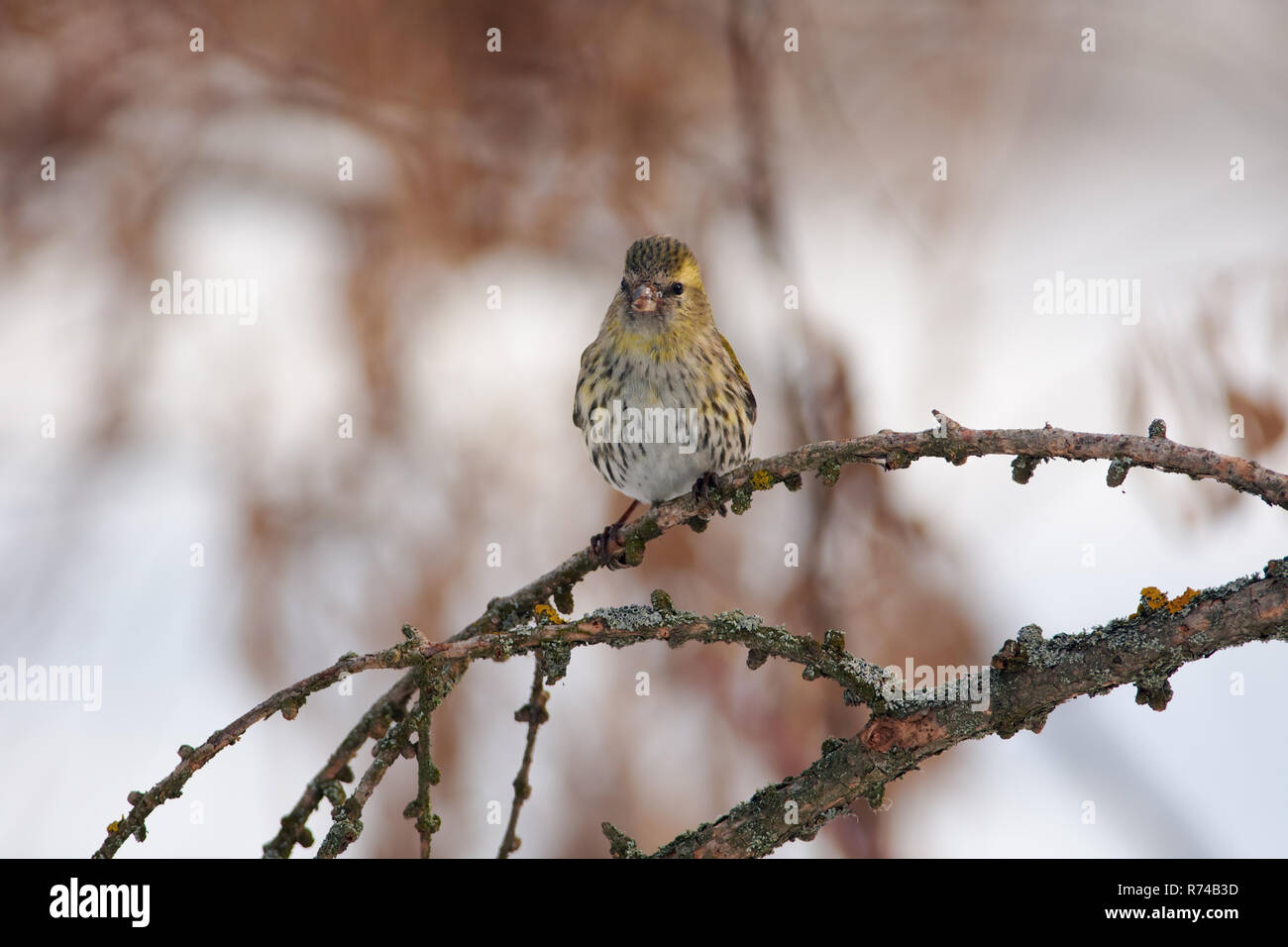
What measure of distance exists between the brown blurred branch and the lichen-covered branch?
61 mm

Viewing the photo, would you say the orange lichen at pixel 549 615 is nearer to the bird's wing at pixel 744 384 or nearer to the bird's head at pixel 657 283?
the bird's head at pixel 657 283

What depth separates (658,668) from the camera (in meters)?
3.08

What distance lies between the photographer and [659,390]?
2314mm

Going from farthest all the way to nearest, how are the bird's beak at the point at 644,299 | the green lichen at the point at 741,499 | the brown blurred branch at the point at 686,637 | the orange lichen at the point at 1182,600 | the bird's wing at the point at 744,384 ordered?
the bird's wing at the point at 744,384 < the bird's beak at the point at 644,299 < the green lichen at the point at 741,499 < the orange lichen at the point at 1182,600 < the brown blurred branch at the point at 686,637

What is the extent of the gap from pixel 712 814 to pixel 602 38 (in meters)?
2.28

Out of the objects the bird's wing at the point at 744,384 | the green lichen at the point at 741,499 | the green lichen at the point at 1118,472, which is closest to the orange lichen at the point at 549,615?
the green lichen at the point at 741,499

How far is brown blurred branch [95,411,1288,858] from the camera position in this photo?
3.54ft

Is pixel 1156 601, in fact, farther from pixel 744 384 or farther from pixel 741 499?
pixel 744 384

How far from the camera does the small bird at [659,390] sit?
228 cm

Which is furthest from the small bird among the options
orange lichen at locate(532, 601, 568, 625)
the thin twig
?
orange lichen at locate(532, 601, 568, 625)

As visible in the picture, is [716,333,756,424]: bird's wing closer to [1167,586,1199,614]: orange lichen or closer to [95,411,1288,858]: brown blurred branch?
[95,411,1288,858]: brown blurred branch

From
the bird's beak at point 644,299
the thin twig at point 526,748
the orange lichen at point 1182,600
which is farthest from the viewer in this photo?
the bird's beak at point 644,299

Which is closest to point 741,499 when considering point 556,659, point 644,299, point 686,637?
point 686,637

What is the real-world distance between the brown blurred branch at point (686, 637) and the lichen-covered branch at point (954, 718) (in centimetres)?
6
